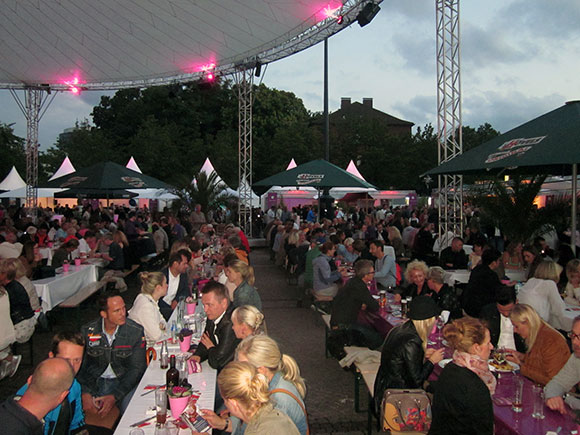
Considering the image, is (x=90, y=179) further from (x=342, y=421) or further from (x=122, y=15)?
(x=342, y=421)

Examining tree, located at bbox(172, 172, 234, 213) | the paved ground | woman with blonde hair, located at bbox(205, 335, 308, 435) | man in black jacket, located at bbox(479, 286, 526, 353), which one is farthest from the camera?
tree, located at bbox(172, 172, 234, 213)

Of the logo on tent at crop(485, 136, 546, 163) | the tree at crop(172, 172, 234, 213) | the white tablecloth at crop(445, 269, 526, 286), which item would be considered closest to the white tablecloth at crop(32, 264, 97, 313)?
the white tablecloth at crop(445, 269, 526, 286)

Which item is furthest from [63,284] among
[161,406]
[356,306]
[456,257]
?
[456,257]

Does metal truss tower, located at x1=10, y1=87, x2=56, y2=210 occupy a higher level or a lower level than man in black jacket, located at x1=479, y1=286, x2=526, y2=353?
higher

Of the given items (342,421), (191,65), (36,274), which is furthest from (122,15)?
(342,421)

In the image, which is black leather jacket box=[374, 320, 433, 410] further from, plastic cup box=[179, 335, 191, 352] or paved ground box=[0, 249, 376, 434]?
plastic cup box=[179, 335, 191, 352]

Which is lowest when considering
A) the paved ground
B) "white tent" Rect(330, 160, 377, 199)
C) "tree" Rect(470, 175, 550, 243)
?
the paved ground

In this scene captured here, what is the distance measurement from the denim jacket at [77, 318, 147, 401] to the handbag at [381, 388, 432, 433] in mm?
2033

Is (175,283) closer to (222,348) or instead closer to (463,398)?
(222,348)

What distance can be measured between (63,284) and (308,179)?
7167mm

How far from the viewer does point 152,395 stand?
344 cm

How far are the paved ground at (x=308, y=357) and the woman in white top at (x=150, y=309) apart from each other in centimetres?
178

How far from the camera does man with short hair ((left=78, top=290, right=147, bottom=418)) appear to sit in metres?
3.96

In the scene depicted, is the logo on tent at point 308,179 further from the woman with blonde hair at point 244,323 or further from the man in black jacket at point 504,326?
the woman with blonde hair at point 244,323
